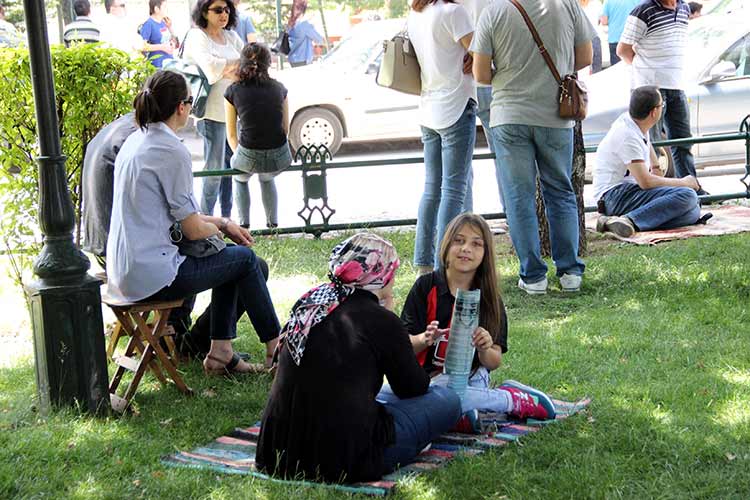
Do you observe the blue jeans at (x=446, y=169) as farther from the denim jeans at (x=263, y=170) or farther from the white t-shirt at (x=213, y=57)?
the white t-shirt at (x=213, y=57)

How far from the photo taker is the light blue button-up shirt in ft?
16.9

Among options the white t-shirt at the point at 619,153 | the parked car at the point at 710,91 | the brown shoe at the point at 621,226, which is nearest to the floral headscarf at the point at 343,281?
the brown shoe at the point at 621,226

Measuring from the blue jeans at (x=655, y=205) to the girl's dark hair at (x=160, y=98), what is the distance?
4921 millimetres

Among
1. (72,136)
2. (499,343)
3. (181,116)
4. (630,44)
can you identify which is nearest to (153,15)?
(630,44)

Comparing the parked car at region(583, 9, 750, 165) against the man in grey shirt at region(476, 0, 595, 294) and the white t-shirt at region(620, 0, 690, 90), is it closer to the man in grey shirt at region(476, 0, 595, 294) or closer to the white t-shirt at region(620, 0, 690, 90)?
the white t-shirt at region(620, 0, 690, 90)

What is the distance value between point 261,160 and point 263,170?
0.33 ft

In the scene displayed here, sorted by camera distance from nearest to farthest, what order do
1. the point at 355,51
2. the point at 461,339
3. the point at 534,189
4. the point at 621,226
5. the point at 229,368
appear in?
the point at 461,339
the point at 229,368
the point at 534,189
the point at 621,226
the point at 355,51

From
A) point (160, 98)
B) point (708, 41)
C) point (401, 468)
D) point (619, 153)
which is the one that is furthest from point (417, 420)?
point (708, 41)

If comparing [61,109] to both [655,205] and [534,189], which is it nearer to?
[534,189]

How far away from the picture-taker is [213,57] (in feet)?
30.0

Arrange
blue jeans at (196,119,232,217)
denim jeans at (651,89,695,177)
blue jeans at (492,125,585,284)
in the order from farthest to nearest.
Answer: denim jeans at (651,89,695,177)
blue jeans at (196,119,232,217)
blue jeans at (492,125,585,284)

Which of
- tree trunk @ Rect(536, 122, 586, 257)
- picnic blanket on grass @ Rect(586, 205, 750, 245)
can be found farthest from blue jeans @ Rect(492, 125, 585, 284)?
picnic blanket on grass @ Rect(586, 205, 750, 245)

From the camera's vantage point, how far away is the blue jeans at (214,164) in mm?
9445

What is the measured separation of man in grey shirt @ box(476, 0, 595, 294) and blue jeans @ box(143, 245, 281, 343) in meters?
2.17
